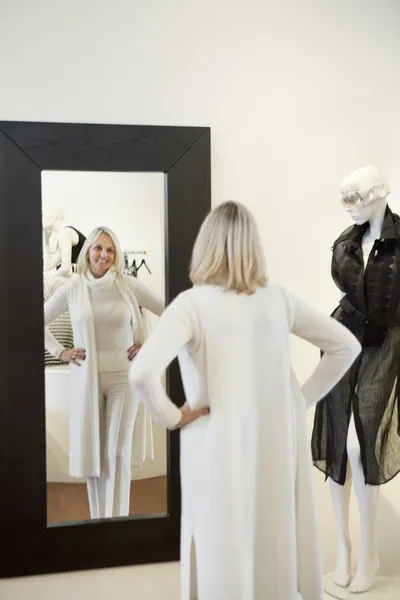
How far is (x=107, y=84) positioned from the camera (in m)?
2.32

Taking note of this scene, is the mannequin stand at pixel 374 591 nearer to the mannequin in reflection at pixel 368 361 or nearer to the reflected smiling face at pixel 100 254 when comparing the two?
the mannequin in reflection at pixel 368 361

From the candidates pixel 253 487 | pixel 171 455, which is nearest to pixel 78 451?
pixel 171 455

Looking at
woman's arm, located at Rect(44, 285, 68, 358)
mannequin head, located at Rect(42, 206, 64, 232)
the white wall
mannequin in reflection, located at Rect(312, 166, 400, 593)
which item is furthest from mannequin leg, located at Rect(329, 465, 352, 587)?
mannequin head, located at Rect(42, 206, 64, 232)

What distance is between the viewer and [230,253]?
5.56 ft

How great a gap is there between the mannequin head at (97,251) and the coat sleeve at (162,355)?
0.65 meters

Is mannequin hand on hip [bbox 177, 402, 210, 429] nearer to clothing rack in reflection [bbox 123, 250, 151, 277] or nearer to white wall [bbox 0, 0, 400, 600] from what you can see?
clothing rack in reflection [bbox 123, 250, 151, 277]

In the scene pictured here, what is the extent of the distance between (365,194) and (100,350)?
1.03 meters

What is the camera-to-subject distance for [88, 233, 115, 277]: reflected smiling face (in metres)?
2.23

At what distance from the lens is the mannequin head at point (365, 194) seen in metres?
2.16

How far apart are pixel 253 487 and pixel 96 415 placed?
2.41 feet

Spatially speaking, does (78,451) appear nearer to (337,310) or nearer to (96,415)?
(96,415)

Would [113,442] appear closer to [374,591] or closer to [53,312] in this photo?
[53,312]

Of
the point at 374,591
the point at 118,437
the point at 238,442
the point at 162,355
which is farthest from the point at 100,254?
the point at 374,591

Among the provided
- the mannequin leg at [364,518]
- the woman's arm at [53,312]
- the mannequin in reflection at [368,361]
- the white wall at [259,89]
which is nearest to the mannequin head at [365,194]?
the mannequin in reflection at [368,361]
